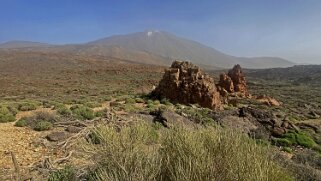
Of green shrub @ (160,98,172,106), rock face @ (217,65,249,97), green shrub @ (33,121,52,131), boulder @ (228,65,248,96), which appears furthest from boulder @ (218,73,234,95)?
green shrub @ (33,121,52,131)

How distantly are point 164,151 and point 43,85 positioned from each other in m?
49.5

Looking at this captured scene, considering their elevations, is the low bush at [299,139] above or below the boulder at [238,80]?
above

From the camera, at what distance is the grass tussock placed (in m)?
4.51

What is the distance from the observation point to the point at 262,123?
17312 millimetres

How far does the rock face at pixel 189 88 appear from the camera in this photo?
24453mm

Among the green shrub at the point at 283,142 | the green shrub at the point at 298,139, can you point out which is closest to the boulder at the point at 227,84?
the green shrub at the point at 298,139

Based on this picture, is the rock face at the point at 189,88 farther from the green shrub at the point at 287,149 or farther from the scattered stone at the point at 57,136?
the scattered stone at the point at 57,136

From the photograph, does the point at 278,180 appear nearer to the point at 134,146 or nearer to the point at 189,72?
the point at 134,146

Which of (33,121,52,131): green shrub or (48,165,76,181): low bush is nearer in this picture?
(48,165,76,181): low bush

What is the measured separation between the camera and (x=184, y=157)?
15.7 ft

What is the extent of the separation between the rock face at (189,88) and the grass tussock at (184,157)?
1874cm

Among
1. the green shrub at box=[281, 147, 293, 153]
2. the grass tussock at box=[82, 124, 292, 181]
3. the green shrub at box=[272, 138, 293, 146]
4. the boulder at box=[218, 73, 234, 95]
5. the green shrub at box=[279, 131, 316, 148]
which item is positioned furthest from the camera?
the boulder at box=[218, 73, 234, 95]

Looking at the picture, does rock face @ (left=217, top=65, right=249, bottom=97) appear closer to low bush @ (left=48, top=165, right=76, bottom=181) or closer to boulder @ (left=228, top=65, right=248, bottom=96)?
boulder @ (left=228, top=65, right=248, bottom=96)

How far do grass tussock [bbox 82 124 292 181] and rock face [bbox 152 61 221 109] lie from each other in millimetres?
18740
